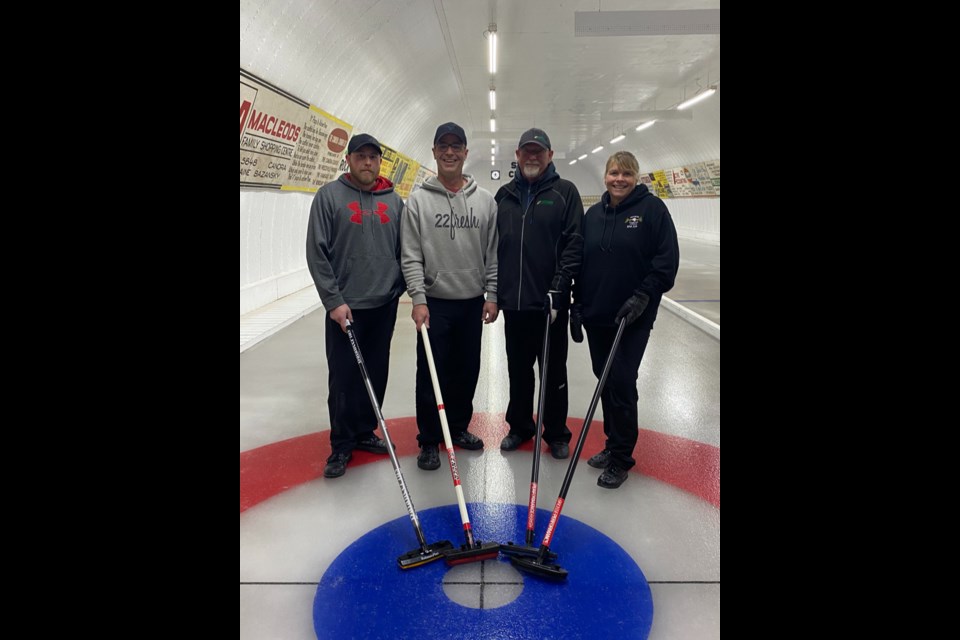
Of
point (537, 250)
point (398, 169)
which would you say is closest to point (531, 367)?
point (537, 250)

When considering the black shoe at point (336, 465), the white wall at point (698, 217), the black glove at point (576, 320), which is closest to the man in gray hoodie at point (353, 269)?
the black shoe at point (336, 465)

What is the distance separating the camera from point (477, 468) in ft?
11.8

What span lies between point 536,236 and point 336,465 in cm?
166

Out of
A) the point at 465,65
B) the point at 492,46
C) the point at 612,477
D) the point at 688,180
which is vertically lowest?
the point at 612,477

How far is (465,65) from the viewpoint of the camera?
12.2 meters

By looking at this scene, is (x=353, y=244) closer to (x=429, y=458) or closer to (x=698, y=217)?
(x=429, y=458)

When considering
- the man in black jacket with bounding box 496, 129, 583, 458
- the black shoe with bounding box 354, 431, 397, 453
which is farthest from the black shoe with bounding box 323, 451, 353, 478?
the man in black jacket with bounding box 496, 129, 583, 458

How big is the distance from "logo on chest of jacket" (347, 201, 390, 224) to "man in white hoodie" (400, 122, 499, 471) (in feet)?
0.36

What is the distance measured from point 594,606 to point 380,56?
28.7 ft

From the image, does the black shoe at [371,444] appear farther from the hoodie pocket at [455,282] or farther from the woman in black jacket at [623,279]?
the woman in black jacket at [623,279]

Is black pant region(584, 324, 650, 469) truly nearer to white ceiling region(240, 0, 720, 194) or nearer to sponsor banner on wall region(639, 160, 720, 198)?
white ceiling region(240, 0, 720, 194)

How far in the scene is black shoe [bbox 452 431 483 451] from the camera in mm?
3852

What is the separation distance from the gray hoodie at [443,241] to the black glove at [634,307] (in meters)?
0.85
